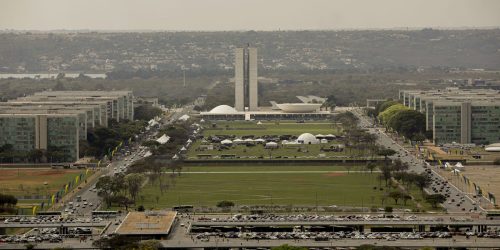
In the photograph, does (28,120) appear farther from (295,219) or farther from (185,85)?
(185,85)

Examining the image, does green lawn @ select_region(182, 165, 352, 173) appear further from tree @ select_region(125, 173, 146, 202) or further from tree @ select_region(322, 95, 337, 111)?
tree @ select_region(322, 95, 337, 111)

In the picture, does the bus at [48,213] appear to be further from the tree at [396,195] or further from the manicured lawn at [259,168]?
the manicured lawn at [259,168]

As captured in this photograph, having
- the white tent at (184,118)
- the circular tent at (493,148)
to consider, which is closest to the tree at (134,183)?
the circular tent at (493,148)

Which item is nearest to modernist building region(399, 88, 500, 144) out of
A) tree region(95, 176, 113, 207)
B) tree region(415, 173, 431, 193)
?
tree region(415, 173, 431, 193)

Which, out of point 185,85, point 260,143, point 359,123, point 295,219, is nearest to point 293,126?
point 359,123

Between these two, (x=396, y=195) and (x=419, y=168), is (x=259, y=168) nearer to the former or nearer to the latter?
(x=419, y=168)

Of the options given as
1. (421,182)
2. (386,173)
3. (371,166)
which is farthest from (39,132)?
(421,182)
